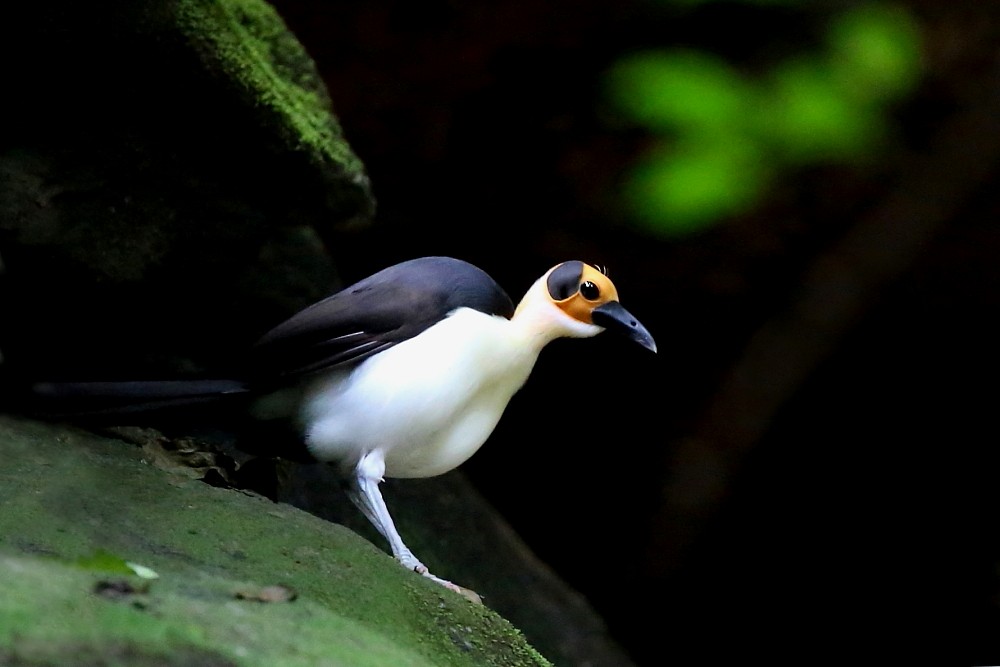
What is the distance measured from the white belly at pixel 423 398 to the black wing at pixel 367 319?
4cm

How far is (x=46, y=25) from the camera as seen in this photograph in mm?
2920

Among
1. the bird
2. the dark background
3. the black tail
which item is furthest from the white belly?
the dark background

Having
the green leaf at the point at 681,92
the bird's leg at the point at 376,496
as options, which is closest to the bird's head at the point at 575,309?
the bird's leg at the point at 376,496

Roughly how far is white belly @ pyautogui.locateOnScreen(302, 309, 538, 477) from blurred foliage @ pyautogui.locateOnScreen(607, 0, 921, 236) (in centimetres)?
131

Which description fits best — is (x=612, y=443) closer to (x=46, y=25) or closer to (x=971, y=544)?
(x=971, y=544)

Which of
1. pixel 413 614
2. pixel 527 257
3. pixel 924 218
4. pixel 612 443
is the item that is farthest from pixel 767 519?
pixel 413 614

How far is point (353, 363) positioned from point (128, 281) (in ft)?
2.64

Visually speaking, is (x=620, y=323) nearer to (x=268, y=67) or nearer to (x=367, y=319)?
(x=367, y=319)

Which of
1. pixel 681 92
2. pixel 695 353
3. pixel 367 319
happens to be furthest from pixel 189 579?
pixel 695 353

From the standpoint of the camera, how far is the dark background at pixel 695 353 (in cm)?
484

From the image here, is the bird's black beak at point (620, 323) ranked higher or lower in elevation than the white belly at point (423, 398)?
higher

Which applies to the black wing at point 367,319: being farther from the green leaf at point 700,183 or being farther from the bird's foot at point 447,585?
the green leaf at point 700,183

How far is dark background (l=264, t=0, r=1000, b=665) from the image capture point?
191 inches

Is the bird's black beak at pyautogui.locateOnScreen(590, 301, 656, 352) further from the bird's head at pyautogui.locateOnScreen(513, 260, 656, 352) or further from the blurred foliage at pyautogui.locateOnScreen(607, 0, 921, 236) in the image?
the blurred foliage at pyautogui.locateOnScreen(607, 0, 921, 236)
